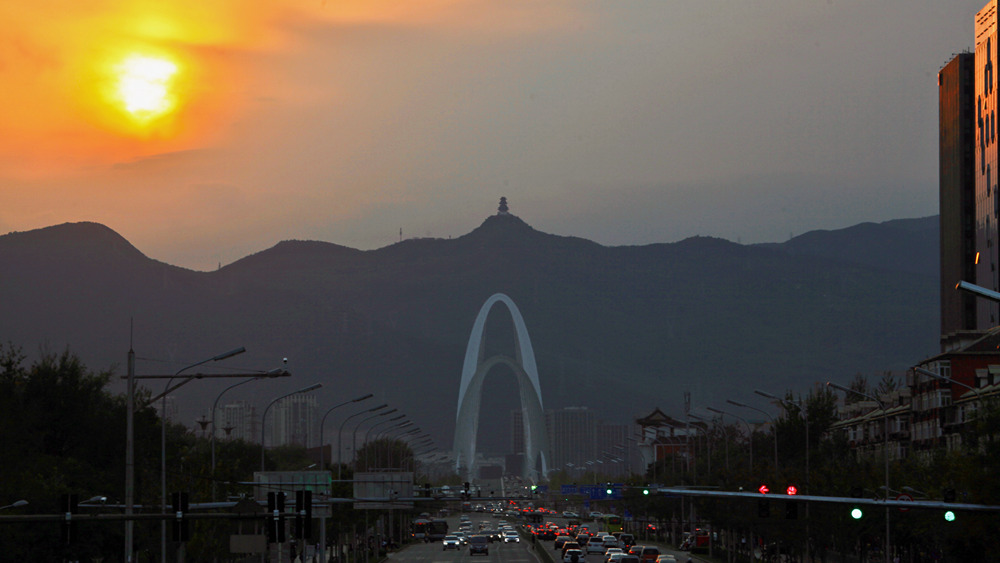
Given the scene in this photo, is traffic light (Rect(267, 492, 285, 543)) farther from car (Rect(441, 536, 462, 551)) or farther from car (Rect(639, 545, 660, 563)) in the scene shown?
car (Rect(441, 536, 462, 551))

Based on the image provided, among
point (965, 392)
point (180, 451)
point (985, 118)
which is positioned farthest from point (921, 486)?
point (985, 118)

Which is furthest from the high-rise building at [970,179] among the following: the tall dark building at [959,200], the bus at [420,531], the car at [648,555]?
the car at [648,555]

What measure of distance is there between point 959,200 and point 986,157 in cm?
871

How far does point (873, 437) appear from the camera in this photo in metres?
149

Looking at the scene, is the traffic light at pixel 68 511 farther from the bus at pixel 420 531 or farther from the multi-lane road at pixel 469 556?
the bus at pixel 420 531

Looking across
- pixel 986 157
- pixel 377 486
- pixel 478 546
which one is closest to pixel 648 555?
pixel 377 486

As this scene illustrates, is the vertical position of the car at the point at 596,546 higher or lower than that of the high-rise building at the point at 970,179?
lower

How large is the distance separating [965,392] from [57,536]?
79.6 m

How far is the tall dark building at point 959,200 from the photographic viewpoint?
18612 centimetres

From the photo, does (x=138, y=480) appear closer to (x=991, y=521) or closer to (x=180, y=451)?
(x=180, y=451)

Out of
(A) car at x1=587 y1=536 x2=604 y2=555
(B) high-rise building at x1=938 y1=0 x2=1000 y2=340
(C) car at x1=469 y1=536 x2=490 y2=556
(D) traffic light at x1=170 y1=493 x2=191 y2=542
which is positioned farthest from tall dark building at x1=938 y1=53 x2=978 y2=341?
(D) traffic light at x1=170 y1=493 x2=191 y2=542

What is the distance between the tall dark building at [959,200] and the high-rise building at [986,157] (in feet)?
8.19

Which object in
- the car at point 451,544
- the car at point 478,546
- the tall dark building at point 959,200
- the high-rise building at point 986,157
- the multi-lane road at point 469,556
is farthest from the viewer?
the tall dark building at point 959,200

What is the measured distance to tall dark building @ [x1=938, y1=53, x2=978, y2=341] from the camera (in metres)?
186
